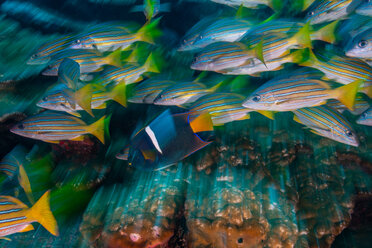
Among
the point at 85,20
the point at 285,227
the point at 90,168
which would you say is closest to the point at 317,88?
the point at 285,227

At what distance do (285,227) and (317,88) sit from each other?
6.47 feet

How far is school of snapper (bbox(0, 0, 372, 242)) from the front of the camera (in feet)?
9.03

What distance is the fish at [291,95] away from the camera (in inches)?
110

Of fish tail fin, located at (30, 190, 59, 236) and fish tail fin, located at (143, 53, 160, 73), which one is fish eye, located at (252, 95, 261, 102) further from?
fish tail fin, located at (30, 190, 59, 236)

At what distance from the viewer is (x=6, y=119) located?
4.84 m

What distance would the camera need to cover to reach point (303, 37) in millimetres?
2928

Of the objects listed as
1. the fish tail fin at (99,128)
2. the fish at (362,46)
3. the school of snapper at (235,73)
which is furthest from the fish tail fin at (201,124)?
the fish at (362,46)

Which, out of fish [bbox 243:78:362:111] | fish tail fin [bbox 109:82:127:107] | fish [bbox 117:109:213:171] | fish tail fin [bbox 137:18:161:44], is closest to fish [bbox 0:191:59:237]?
fish [bbox 117:109:213:171]

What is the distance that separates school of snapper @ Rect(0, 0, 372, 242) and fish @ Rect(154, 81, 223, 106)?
0.02 metres

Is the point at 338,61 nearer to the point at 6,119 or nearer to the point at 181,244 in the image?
the point at 181,244

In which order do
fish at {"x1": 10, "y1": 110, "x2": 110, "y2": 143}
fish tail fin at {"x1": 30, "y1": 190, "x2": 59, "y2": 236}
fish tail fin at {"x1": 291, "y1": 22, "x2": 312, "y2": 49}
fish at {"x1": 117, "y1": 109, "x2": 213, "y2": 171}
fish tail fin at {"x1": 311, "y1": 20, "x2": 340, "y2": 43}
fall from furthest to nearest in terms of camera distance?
fish at {"x1": 10, "y1": 110, "x2": 110, "y2": 143}
fish tail fin at {"x1": 311, "y1": 20, "x2": 340, "y2": 43}
fish tail fin at {"x1": 291, "y1": 22, "x2": 312, "y2": 49}
fish tail fin at {"x1": 30, "y1": 190, "x2": 59, "y2": 236}
fish at {"x1": 117, "y1": 109, "x2": 213, "y2": 171}

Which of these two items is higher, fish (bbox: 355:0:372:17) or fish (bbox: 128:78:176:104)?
fish (bbox: 355:0:372:17)

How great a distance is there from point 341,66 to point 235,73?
153 centimetres

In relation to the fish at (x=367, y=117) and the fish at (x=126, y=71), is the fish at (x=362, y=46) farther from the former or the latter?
the fish at (x=126, y=71)
